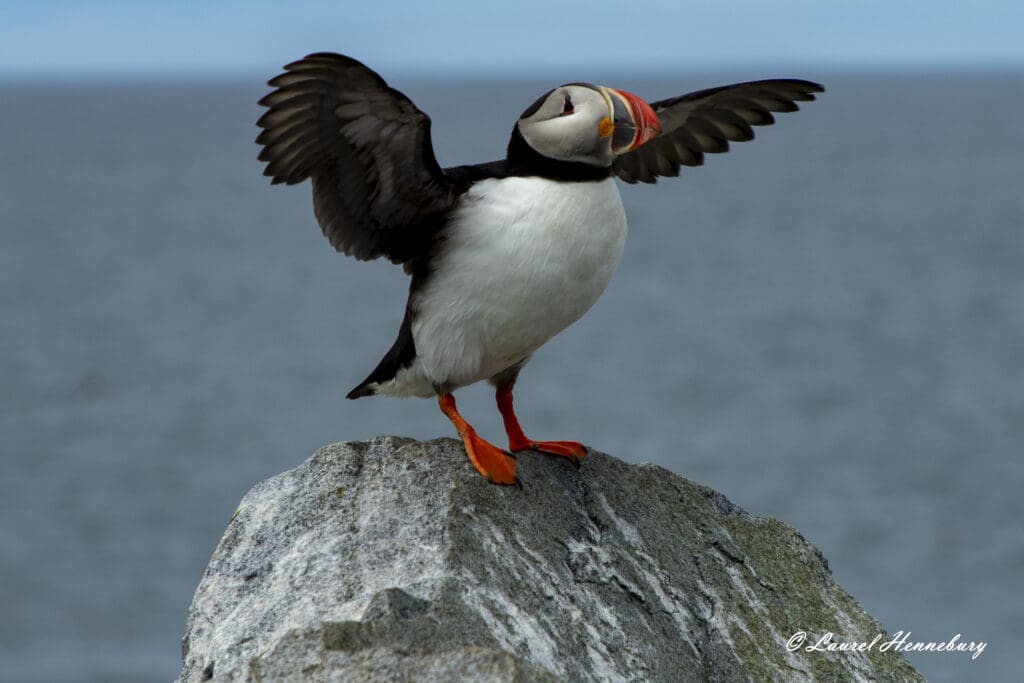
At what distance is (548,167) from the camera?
5777mm

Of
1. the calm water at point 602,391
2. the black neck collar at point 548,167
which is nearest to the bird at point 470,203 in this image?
the black neck collar at point 548,167

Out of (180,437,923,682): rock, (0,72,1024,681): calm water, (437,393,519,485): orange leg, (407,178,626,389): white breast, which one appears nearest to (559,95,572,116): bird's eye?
(407,178,626,389): white breast

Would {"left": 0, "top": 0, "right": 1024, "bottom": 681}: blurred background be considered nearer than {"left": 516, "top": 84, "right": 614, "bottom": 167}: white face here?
No

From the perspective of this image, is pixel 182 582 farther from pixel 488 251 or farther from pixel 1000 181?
pixel 1000 181

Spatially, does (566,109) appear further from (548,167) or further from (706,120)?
(706,120)

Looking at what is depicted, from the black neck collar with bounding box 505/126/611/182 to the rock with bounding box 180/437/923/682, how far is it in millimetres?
1191

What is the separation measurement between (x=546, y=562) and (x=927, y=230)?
73188 mm

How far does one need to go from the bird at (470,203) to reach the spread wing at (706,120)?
2.81 ft

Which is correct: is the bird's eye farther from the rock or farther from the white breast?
the rock

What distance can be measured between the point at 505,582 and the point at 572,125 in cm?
185

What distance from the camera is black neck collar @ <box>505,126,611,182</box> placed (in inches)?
227

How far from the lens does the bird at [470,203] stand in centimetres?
570

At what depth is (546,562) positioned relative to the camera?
5375 mm

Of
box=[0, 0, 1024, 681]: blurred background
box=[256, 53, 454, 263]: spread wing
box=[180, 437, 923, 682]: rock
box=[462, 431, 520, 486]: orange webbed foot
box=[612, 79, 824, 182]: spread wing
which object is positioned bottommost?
box=[180, 437, 923, 682]: rock
